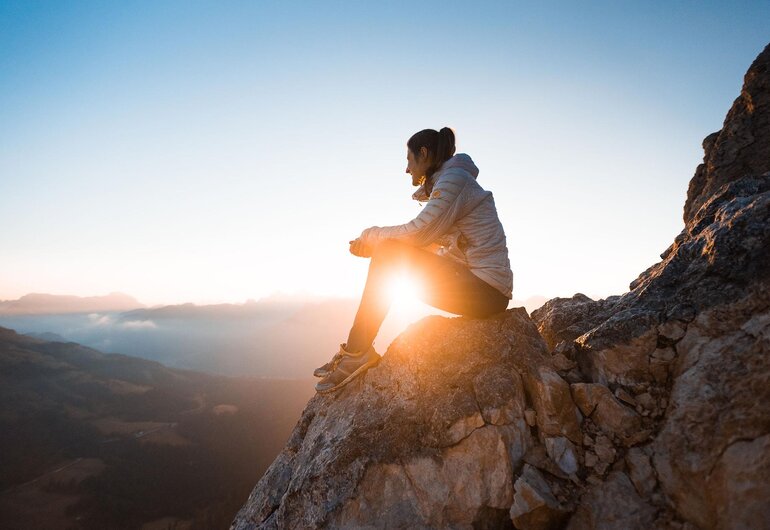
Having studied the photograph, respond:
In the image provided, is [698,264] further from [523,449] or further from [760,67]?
[760,67]

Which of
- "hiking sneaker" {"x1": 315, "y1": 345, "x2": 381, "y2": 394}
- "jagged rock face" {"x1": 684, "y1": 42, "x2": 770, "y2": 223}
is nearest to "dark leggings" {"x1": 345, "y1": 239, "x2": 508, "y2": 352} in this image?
"hiking sneaker" {"x1": 315, "y1": 345, "x2": 381, "y2": 394}

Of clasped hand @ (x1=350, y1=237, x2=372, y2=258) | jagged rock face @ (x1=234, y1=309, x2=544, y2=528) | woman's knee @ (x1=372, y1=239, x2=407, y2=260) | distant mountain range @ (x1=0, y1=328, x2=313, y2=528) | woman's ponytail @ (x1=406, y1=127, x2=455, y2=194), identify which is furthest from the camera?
distant mountain range @ (x1=0, y1=328, x2=313, y2=528)

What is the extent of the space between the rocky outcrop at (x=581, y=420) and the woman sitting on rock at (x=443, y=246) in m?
0.71

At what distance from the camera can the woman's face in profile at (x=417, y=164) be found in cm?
507

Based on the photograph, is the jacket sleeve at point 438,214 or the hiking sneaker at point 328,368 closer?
the jacket sleeve at point 438,214

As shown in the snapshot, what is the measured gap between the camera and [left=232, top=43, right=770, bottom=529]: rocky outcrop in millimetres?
3164

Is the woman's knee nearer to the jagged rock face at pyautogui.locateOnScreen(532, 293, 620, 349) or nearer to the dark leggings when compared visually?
the dark leggings

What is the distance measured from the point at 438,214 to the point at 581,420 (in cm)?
297

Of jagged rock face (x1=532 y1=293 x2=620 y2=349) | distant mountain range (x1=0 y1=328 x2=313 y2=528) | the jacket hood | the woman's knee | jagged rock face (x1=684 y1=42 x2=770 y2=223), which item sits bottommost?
distant mountain range (x1=0 y1=328 x2=313 y2=528)

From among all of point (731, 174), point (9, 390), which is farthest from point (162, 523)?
point (9, 390)

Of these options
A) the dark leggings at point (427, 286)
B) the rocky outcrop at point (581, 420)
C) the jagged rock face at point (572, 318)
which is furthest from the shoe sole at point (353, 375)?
the jagged rock face at point (572, 318)

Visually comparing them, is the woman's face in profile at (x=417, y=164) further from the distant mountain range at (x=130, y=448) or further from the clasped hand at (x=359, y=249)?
the distant mountain range at (x=130, y=448)

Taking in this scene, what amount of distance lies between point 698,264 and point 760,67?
314 inches

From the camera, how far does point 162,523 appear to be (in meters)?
87.3
